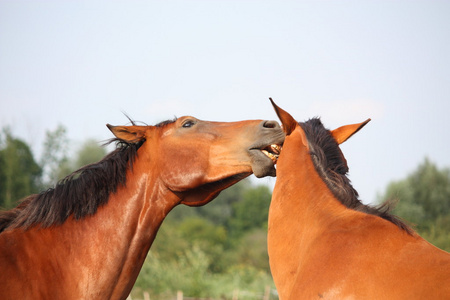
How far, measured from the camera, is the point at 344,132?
197 inches

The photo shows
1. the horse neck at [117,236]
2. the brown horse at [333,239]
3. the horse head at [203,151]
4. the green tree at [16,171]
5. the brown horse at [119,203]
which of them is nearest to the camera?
the brown horse at [333,239]

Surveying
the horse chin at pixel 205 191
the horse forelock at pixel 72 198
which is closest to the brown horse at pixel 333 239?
the horse chin at pixel 205 191

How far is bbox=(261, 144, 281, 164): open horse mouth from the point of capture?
5.27m

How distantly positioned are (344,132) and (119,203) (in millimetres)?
2347

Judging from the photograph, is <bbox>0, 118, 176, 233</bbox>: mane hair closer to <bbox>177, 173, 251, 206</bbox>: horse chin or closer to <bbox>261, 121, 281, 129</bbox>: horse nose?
<bbox>177, 173, 251, 206</bbox>: horse chin

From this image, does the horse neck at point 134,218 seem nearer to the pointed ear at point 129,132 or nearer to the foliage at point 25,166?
the pointed ear at point 129,132

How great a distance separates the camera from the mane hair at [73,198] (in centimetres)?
482

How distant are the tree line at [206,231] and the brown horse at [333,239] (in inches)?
546

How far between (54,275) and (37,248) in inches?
11.8

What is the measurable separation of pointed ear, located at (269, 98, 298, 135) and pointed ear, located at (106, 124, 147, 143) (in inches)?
59.7

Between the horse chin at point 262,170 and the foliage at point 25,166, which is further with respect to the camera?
the foliage at point 25,166

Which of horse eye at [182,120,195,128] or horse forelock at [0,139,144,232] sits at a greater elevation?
horse eye at [182,120,195,128]

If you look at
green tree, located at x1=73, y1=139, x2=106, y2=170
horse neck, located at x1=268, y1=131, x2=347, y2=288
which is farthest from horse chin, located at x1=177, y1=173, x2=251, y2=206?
green tree, located at x1=73, y1=139, x2=106, y2=170

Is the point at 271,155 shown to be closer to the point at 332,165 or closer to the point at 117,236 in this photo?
the point at 332,165
